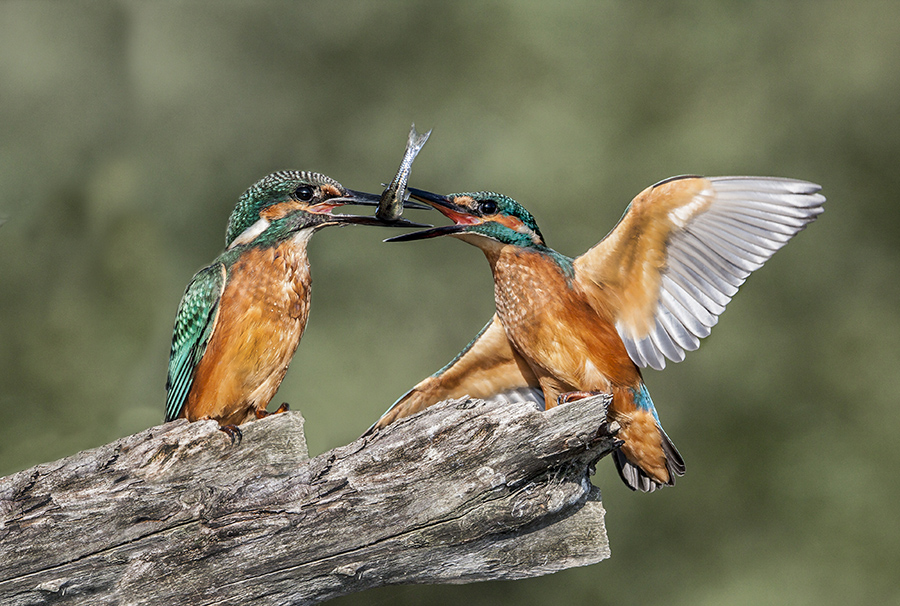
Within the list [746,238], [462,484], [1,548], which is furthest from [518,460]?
[1,548]

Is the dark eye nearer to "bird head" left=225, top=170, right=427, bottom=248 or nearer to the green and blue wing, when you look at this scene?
"bird head" left=225, top=170, right=427, bottom=248

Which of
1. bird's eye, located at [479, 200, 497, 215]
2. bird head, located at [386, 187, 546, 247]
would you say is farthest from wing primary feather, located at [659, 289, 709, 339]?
bird's eye, located at [479, 200, 497, 215]

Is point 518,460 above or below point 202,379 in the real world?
below

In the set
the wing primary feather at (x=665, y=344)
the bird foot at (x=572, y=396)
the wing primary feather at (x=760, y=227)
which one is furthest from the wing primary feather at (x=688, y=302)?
the bird foot at (x=572, y=396)

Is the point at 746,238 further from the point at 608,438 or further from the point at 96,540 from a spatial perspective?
the point at 96,540

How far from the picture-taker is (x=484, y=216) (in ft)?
9.72

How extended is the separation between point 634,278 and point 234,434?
1.48 meters

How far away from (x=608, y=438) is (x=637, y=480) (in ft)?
1.92

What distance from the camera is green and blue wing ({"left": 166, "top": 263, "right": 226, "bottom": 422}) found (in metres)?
2.86

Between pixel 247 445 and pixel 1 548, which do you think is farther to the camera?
pixel 247 445

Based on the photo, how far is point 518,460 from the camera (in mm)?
2605

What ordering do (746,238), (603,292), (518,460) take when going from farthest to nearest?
1. (603,292)
2. (746,238)
3. (518,460)

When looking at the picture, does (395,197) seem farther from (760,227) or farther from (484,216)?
(760,227)

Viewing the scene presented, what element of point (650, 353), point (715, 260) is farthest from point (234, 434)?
point (715, 260)
